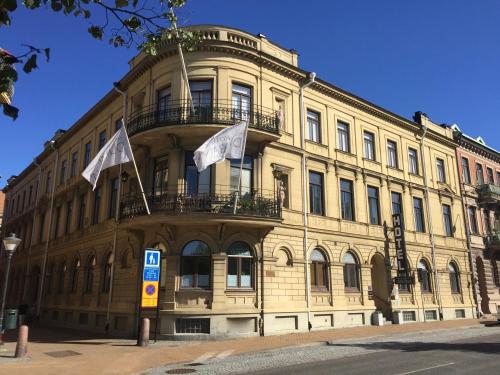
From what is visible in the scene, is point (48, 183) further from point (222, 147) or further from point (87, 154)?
point (222, 147)

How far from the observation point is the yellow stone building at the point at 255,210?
19.3 m

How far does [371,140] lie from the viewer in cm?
2881

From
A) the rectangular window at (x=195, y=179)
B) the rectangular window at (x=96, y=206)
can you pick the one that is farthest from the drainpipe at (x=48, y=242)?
the rectangular window at (x=195, y=179)

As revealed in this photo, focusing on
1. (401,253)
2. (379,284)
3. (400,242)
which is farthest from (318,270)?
(400,242)

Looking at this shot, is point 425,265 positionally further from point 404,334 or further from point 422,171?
point 404,334

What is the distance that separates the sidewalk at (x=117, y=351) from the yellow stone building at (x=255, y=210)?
1.61 m

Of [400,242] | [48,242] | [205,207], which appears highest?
[48,242]

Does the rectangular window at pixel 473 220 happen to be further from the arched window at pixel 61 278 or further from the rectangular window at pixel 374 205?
the arched window at pixel 61 278

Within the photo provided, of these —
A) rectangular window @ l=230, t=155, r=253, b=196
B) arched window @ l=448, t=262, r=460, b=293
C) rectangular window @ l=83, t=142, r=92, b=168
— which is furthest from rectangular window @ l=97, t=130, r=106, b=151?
arched window @ l=448, t=262, r=460, b=293

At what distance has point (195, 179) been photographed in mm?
20203

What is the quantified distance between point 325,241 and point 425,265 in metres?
10.1

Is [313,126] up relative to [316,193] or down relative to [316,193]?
up

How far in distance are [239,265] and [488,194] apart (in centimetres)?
2509

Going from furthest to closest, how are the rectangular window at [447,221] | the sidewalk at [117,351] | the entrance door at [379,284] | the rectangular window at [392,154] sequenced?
1. the rectangular window at [447,221]
2. the rectangular window at [392,154]
3. the entrance door at [379,284]
4. the sidewalk at [117,351]
